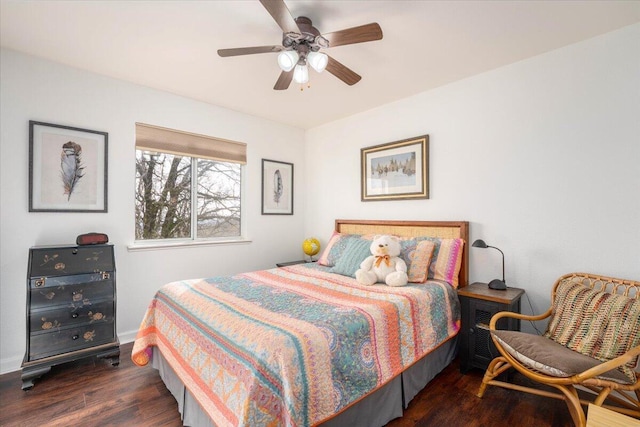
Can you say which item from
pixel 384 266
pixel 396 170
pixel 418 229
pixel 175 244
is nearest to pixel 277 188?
pixel 175 244

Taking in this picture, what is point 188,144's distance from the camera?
3420 mm

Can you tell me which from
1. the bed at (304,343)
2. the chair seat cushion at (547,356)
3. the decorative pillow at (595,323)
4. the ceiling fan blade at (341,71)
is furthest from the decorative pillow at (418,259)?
the ceiling fan blade at (341,71)

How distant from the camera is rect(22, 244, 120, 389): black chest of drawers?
7.36 ft

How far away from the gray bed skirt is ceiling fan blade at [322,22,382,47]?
6.99ft

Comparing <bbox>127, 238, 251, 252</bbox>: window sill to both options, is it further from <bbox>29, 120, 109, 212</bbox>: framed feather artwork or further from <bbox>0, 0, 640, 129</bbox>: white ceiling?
<bbox>0, 0, 640, 129</bbox>: white ceiling

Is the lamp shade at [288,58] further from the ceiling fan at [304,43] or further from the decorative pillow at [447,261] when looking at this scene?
the decorative pillow at [447,261]

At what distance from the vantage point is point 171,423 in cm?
183

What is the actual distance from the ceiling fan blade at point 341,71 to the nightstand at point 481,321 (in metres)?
1.96

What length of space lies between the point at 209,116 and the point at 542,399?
408 centimetres

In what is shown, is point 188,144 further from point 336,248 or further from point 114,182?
point 336,248

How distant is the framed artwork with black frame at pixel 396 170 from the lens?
3.21 meters

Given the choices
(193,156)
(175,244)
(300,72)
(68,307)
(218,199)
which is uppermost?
(300,72)

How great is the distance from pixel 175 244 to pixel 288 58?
2385 millimetres

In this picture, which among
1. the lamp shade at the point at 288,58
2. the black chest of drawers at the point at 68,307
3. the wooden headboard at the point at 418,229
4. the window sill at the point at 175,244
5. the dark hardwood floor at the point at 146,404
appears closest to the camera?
the dark hardwood floor at the point at 146,404
